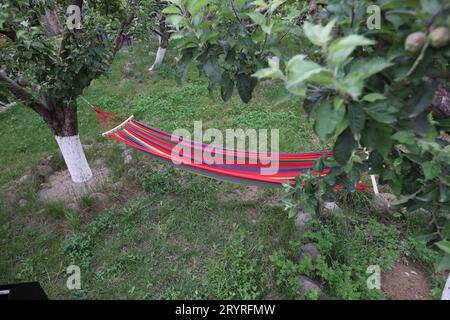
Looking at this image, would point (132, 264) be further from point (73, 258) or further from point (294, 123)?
point (294, 123)

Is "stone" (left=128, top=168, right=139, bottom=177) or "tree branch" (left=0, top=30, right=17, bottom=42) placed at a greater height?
"tree branch" (left=0, top=30, right=17, bottom=42)

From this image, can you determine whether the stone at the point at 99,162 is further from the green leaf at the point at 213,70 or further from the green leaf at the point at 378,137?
the green leaf at the point at 378,137

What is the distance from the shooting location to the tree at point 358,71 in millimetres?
633

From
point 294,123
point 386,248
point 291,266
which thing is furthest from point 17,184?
point 386,248

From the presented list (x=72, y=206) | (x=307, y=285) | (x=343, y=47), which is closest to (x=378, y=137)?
(x=343, y=47)

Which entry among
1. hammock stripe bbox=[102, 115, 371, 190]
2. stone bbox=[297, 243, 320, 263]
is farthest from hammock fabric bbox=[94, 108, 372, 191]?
stone bbox=[297, 243, 320, 263]

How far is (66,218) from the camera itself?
2.62 metres

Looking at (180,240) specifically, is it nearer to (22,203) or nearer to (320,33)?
(22,203)

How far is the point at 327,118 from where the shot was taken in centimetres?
70

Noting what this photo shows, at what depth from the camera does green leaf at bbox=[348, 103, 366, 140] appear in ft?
2.24

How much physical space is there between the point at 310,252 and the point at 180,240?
94 centimetres

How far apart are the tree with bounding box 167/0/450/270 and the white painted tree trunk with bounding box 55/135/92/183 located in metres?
2.11

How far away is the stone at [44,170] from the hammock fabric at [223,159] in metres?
1.05

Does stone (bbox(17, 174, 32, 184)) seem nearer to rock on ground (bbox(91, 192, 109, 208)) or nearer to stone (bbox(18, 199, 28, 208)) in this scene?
stone (bbox(18, 199, 28, 208))
